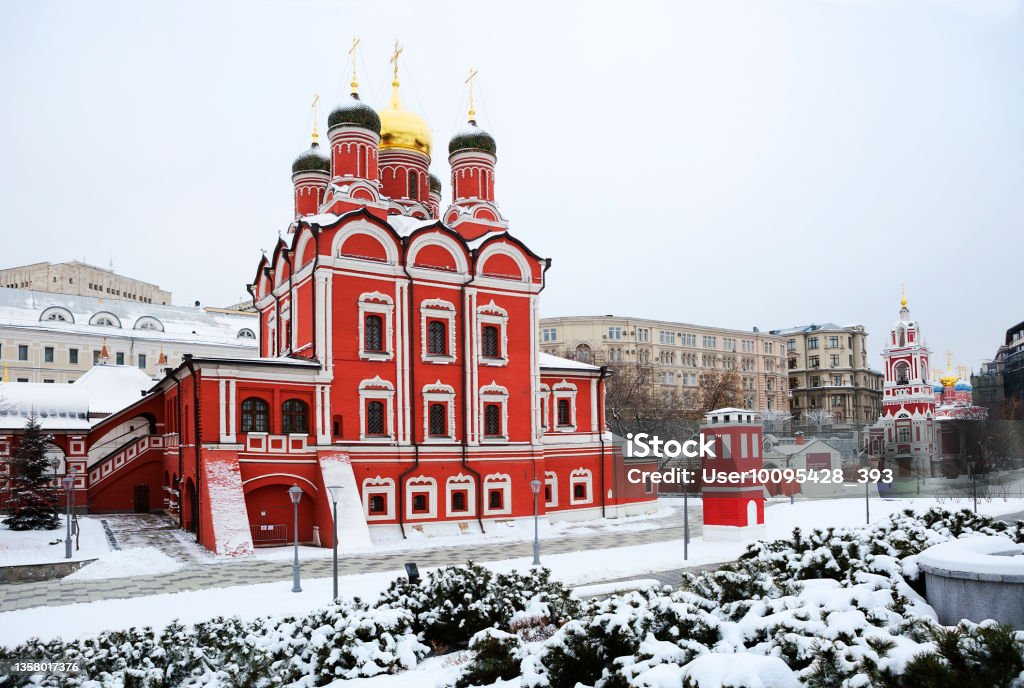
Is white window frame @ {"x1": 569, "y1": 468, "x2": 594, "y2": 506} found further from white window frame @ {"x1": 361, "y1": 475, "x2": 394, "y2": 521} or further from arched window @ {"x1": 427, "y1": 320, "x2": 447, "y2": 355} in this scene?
white window frame @ {"x1": 361, "y1": 475, "x2": 394, "y2": 521}

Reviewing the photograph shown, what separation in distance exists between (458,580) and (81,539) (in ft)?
54.7

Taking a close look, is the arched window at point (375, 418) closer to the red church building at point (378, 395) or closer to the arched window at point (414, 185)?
the red church building at point (378, 395)

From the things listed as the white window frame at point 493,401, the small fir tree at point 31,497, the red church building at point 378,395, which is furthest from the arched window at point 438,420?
the small fir tree at point 31,497

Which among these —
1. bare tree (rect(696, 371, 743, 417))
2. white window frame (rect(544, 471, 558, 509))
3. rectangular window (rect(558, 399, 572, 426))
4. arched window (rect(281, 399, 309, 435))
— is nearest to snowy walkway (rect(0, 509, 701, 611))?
white window frame (rect(544, 471, 558, 509))

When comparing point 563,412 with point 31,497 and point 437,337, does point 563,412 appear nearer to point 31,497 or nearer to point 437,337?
point 437,337

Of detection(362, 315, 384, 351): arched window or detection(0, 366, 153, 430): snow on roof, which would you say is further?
detection(0, 366, 153, 430): snow on roof

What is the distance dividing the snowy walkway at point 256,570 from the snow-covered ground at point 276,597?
89 cm

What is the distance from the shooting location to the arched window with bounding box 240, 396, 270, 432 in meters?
24.5

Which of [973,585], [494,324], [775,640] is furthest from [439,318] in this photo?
[775,640]

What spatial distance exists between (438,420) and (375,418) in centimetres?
239

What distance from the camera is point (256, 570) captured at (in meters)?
20.1

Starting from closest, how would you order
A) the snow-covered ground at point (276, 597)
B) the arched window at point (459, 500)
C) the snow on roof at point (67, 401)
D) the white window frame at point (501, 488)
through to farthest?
the snow-covered ground at point (276, 597) → the arched window at point (459, 500) → the white window frame at point (501, 488) → the snow on roof at point (67, 401)

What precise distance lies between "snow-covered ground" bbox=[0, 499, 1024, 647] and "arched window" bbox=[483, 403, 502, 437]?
24.6 feet

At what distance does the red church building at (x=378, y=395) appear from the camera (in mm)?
24484
